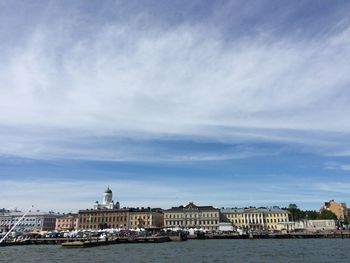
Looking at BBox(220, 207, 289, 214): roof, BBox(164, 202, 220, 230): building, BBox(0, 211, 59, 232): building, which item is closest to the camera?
BBox(164, 202, 220, 230): building

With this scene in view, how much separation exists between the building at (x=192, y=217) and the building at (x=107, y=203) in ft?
79.8

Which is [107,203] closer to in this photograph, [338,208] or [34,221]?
[34,221]

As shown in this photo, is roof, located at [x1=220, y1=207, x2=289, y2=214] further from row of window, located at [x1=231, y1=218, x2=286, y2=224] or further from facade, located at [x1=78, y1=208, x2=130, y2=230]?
facade, located at [x1=78, y1=208, x2=130, y2=230]

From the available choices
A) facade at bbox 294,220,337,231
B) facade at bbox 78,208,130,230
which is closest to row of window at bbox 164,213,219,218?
facade at bbox 78,208,130,230

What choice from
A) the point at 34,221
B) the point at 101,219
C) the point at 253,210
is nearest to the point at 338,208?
the point at 253,210

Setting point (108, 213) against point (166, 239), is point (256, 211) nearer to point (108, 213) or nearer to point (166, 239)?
point (108, 213)

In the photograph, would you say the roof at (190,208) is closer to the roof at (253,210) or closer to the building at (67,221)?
the roof at (253,210)

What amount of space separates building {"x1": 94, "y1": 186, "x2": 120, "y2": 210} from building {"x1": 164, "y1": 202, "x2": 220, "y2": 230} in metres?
24.3

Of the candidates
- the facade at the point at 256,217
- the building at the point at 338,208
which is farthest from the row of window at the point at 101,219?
the building at the point at 338,208

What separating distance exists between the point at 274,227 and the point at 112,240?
290 ft

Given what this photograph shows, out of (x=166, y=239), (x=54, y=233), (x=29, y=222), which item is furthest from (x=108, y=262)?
(x=29, y=222)

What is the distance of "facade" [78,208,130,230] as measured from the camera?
525 feet

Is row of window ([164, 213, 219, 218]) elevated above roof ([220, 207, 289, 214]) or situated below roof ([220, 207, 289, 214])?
below

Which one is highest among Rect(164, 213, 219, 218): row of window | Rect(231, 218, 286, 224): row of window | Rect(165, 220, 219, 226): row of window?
Rect(164, 213, 219, 218): row of window
